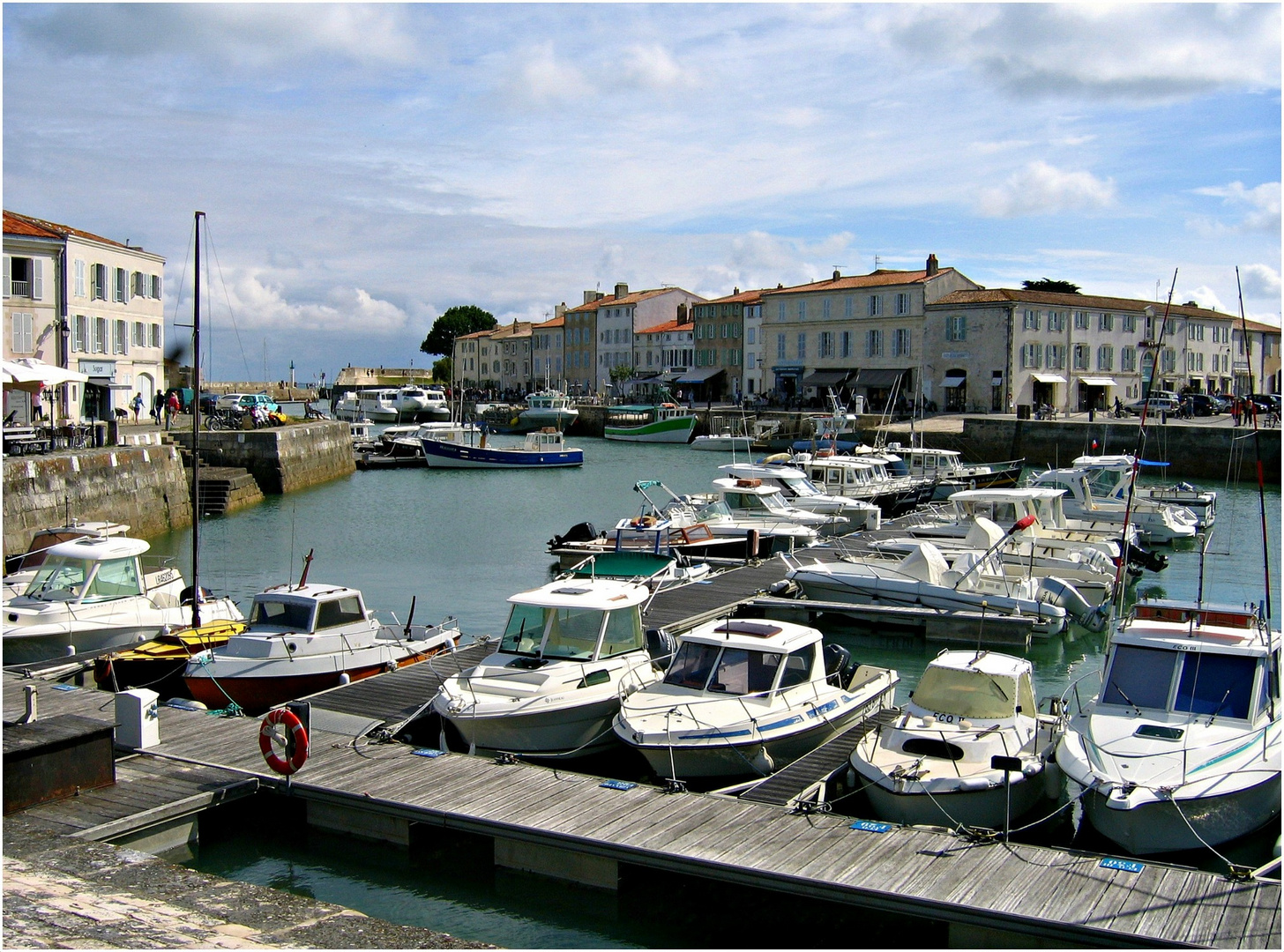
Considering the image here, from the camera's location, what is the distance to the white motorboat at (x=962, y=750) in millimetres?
12055

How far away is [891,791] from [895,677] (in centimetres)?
459

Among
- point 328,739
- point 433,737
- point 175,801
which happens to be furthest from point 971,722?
point 175,801

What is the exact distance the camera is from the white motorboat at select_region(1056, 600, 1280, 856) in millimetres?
11469

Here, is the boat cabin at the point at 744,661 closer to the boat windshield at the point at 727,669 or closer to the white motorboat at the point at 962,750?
the boat windshield at the point at 727,669

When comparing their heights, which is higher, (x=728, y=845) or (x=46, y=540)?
(x=46, y=540)

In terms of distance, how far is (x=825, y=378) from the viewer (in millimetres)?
80750

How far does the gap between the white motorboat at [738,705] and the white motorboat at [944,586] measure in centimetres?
799

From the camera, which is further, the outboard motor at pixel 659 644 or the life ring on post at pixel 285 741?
the outboard motor at pixel 659 644

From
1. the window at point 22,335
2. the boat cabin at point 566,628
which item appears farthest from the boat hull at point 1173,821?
the window at point 22,335

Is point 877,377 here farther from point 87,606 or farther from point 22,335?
point 87,606

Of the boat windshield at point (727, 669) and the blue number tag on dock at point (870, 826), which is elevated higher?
the boat windshield at point (727, 669)

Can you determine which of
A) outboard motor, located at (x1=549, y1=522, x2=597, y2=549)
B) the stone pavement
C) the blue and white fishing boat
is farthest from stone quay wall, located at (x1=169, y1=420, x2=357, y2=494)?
the stone pavement

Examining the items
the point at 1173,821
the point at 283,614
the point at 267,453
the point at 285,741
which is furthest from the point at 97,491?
the point at 1173,821

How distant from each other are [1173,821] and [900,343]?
6689 cm
